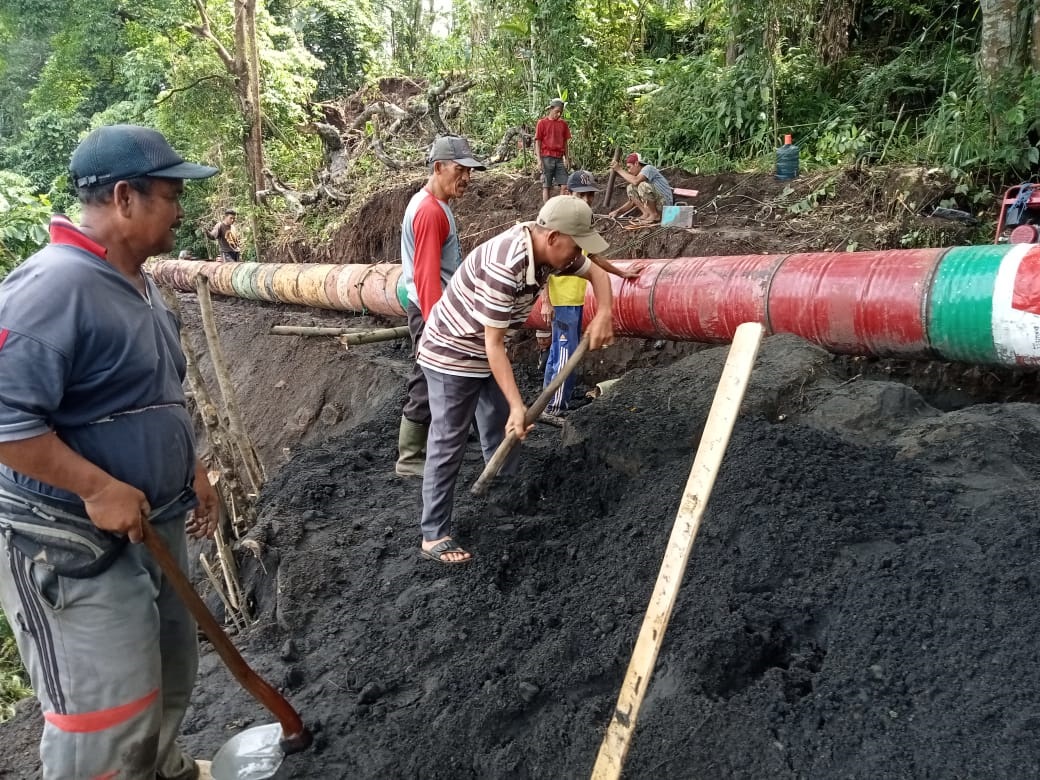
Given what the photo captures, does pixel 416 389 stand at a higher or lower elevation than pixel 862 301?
lower

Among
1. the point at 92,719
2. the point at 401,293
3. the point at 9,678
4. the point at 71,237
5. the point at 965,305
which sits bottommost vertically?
the point at 9,678

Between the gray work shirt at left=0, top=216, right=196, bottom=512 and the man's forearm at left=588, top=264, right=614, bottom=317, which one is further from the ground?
the gray work shirt at left=0, top=216, right=196, bottom=512

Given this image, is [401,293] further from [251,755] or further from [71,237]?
[71,237]

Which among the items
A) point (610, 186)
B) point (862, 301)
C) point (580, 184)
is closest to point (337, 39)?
point (610, 186)

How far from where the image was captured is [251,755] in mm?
2277

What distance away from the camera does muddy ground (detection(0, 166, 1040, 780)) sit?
1.89 m

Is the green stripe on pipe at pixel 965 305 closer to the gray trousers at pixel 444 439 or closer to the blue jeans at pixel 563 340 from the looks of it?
the blue jeans at pixel 563 340

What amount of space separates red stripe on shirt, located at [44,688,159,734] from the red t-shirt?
8301mm

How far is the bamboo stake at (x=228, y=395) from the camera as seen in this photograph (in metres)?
4.38

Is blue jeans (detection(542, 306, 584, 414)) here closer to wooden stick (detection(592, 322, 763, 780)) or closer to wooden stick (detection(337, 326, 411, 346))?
wooden stick (detection(337, 326, 411, 346))

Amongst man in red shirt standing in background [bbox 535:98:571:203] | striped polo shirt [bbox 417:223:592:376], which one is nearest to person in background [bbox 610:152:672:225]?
man in red shirt standing in background [bbox 535:98:571:203]

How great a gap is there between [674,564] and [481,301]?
163 cm

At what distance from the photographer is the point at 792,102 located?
9.30 meters

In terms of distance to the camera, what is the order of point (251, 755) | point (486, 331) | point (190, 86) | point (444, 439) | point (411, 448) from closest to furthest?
point (251, 755), point (486, 331), point (444, 439), point (411, 448), point (190, 86)
